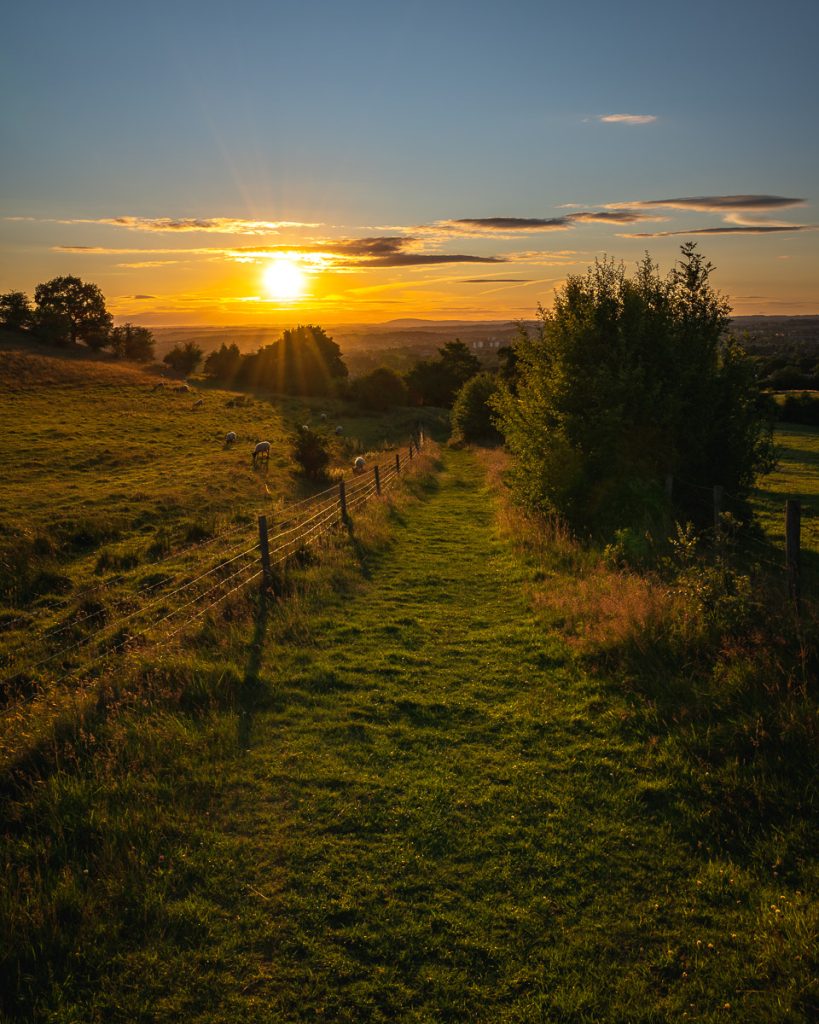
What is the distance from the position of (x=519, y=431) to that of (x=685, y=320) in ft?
17.3

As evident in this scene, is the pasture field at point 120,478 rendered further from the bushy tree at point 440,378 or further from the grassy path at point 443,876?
the bushy tree at point 440,378

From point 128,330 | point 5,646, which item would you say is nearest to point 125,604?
point 5,646

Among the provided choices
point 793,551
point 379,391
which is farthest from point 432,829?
point 379,391

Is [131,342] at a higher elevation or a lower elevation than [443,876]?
higher

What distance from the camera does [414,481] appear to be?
2734 cm

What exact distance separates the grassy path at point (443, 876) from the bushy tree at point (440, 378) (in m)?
72.4

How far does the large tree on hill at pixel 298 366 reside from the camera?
77.5 metres

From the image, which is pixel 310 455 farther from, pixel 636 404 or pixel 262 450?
pixel 636 404

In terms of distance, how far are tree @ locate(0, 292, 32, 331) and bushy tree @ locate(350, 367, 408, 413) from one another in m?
44.7

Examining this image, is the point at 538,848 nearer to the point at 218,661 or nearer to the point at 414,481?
the point at 218,661

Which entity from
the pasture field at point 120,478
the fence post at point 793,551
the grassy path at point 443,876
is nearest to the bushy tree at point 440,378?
the pasture field at point 120,478

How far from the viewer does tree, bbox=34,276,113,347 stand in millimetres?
84125

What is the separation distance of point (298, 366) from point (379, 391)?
1404 cm

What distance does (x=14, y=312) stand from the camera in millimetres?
82125
